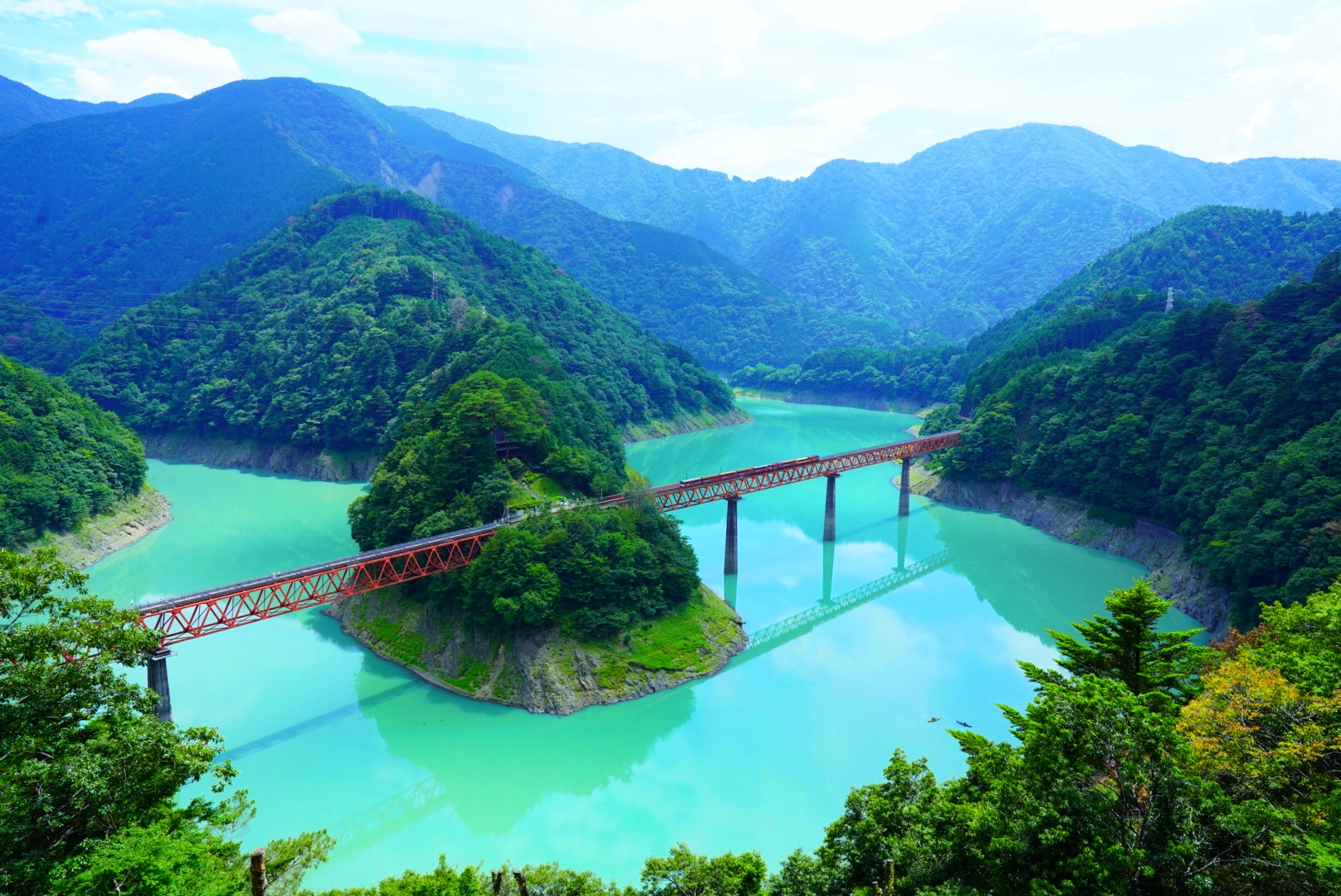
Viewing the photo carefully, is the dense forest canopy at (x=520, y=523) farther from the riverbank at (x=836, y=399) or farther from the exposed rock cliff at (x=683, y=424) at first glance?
the riverbank at (x=836, y=399)

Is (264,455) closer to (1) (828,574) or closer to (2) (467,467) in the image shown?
(2) (467,467)

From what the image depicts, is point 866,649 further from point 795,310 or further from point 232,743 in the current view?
point 795,310

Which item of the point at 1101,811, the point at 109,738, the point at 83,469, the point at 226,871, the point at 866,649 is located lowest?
the point at 866,649

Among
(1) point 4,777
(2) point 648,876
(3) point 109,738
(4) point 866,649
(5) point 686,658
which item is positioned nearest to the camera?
(1) point 4,777

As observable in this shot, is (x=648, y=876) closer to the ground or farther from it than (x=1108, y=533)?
farther from it

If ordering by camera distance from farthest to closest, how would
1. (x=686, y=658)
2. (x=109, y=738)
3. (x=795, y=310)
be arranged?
(x=795, y=310) → (x=686, y=658) → (x=109, y=738)

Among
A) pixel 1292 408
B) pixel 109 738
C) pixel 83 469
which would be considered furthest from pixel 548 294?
pixel 109 738

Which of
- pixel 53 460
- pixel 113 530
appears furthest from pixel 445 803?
pixel 53 460
